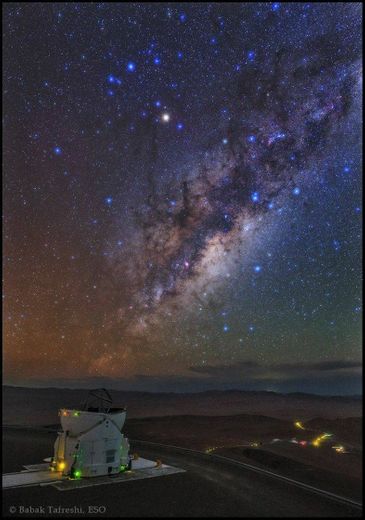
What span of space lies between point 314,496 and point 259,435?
28.9m

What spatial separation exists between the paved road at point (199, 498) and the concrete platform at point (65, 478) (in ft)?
2.07

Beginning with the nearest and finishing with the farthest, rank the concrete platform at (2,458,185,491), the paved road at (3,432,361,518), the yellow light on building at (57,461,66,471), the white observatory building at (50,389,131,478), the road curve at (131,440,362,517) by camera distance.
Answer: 1. the paved road at (3,432,361,518)
2. the road curve at (131,440,362,517)
3. the concrete platform at (2,458,185,491)
4. the white observatory building at (50,389,131,478)
5. the yellow light on building at (57,461,66,471)

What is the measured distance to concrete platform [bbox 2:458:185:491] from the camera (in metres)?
17.4

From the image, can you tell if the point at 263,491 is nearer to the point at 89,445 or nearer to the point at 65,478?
the point at 89,445

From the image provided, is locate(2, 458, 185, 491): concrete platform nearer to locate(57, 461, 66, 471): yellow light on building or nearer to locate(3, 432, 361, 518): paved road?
locate(57, 461, 66, 471): yellow light on building

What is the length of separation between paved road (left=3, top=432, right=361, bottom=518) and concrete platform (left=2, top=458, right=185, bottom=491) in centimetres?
63

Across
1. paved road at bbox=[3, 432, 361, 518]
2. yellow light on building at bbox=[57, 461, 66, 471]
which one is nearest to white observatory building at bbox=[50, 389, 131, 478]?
yellow light on building at bbox=[57, 461, 66, 471]

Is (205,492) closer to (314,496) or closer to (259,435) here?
(314,496)

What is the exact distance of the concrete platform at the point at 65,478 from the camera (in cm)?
1739

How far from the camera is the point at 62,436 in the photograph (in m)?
19.4

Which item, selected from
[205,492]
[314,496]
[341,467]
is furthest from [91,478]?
[341,467]

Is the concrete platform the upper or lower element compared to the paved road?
lower

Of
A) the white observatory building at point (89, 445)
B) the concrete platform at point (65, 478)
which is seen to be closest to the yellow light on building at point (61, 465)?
the white observatory building at point (89, 445)

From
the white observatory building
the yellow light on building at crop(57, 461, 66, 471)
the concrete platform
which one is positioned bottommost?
the concrete platform
